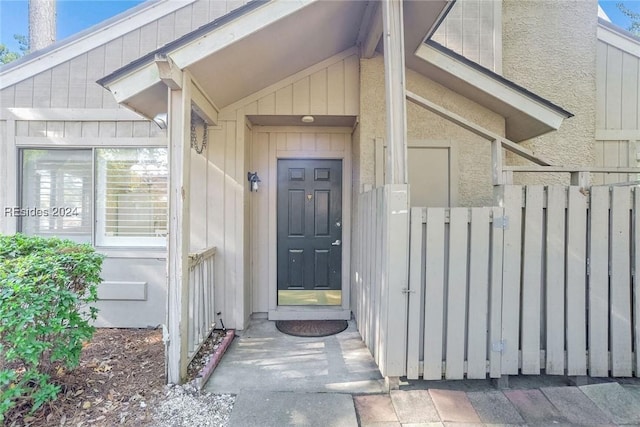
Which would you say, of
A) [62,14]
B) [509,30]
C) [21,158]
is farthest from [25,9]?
[509,30]

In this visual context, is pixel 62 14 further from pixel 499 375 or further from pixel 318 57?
pixel 499 375

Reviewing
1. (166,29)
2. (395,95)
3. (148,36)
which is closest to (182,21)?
(166,29)

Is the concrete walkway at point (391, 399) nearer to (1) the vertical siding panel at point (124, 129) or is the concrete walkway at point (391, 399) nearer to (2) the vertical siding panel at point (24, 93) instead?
(1) the vertical siding panel at point (124, 129)

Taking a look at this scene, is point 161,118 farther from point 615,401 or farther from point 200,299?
point 615,401

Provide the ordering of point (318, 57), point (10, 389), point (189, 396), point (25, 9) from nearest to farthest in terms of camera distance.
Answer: point (10, 389), point (189, 396), point (318, 57), point (25, 9)

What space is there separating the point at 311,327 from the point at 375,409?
1792 millimetres

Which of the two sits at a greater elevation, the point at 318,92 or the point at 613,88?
the point at 613,88

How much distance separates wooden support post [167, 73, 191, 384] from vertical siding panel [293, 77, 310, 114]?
4.94ft

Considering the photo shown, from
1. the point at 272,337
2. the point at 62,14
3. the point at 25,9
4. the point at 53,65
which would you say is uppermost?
the point at 62,14

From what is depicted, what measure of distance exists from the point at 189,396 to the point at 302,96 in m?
3.27

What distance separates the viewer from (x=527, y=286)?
259cm

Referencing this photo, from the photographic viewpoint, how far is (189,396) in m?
2.50

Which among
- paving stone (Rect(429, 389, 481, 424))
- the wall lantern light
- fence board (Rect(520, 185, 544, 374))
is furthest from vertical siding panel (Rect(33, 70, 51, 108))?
fence board (Rect(520, 185, 544, 374))

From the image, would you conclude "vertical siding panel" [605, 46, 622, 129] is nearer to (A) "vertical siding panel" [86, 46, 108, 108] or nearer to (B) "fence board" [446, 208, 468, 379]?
(B) "fence board" [446, 208, 468, 379]
